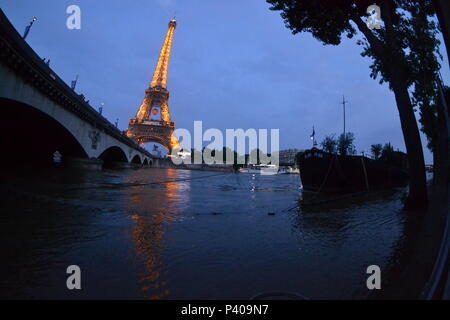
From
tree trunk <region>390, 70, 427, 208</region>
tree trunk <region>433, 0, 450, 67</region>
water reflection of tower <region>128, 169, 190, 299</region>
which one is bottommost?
water reflection of tower <region>128, 169, 190, 299</region>

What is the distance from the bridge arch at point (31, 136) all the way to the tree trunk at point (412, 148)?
16.4 m

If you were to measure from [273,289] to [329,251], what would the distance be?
1286mm

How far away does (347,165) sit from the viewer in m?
13.4

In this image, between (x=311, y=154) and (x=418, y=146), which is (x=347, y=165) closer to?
(x=311, y=154)

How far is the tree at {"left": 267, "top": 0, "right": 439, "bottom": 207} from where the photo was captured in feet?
22.3

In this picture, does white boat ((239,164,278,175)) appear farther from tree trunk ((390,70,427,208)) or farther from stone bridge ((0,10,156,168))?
tree trunk ((390,70,427,208))

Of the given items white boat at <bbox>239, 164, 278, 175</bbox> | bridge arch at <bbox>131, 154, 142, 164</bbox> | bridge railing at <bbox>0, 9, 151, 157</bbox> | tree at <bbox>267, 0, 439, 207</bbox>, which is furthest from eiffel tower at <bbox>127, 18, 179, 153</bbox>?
tree at <bbox>267, 0, 439, 207</bbox>

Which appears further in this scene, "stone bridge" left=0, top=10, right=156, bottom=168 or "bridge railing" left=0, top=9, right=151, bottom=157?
"stone bridge" left=0, top=10, right=156, bottom=168

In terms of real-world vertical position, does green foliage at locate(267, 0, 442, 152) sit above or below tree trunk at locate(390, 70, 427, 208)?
above

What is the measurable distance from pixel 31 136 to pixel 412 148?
83.5 ft

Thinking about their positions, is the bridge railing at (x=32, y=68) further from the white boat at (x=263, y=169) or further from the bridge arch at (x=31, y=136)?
the white boat at (x=263, y=169)

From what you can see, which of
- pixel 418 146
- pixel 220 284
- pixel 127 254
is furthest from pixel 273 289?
pixel 418 146

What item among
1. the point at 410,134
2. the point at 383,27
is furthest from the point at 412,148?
the point at 383,27

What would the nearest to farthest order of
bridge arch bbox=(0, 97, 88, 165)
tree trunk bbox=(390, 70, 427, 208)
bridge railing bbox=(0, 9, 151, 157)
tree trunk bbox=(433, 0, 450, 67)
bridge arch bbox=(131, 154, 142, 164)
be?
tree trunk bbox=(433, 0, 450, 67) → tree trunk bbox=(390, 70, 427, 208) → bridge railing bbox=(0, 9, 151, 157) → bridge arch bbox=(0, 97, 88, 165) → bridge arch bbox=(131, 154, 142, 164)
